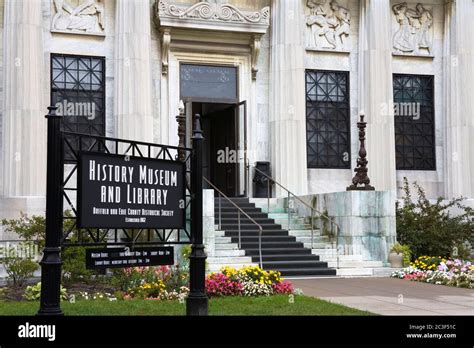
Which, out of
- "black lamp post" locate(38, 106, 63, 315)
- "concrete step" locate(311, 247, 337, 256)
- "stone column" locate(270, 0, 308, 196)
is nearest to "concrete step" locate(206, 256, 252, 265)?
"concrete step" locate(311, 247, 337, 256)

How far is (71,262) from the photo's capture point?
51.2ft

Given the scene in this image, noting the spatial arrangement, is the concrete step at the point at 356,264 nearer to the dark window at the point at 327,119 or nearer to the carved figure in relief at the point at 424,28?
the dark window at the point at 327,119

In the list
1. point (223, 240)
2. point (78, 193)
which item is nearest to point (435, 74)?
point (223, 240)

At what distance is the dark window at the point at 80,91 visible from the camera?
74.1 ft

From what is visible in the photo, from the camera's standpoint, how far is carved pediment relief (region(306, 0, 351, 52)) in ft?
82.8

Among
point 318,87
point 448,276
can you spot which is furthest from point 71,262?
point 318,87

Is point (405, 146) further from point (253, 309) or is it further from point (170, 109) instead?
point (253, 309)

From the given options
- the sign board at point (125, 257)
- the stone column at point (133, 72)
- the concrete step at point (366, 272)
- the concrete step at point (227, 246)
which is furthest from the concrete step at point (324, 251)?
the sign board at point (125, 257)

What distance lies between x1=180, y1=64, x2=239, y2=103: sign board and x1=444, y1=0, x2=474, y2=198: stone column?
25.2ft

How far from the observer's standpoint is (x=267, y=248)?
1991 centimetres

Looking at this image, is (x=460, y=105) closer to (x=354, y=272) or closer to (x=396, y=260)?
(x=396, y=260)

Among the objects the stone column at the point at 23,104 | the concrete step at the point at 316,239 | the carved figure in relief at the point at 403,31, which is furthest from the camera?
the carved figure in relief at the point at 403,31

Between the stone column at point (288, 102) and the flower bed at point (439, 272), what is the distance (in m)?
5.55

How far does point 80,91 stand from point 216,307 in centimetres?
1275
